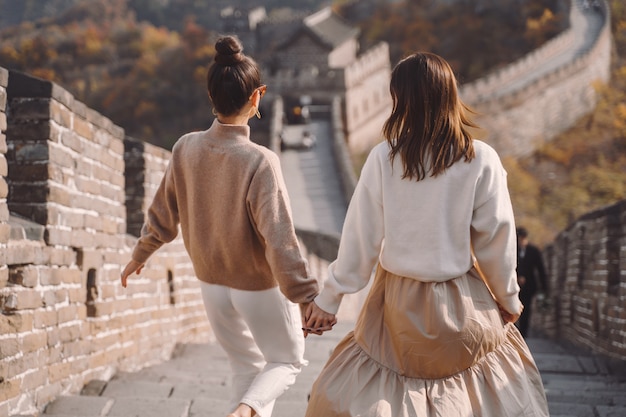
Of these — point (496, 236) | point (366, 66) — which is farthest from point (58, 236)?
point (366, 66)

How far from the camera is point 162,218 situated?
13.7ft

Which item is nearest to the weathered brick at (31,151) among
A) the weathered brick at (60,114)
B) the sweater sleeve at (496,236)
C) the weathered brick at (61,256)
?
the weathered brick at (60,114)

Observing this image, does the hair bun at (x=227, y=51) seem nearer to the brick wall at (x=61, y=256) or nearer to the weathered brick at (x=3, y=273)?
the brick wall at (x=61, y=256)

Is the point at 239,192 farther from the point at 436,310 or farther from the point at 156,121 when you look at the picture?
the point at 156,121

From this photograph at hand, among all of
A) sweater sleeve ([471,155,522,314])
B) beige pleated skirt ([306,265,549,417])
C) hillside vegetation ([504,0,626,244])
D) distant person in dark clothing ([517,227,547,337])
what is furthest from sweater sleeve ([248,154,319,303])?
Answer: hillside vegetation ([504,0,626,244])

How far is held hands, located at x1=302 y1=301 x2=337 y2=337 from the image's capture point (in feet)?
11.9

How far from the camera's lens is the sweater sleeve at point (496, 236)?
3.48m

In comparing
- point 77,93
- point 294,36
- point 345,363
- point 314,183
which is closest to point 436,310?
point 345,363

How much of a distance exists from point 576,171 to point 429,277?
102ft

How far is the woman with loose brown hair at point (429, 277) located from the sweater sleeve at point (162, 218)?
2.92ft

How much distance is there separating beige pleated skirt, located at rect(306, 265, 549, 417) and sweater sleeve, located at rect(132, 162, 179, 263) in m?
1.06

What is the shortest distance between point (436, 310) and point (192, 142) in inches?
49.4

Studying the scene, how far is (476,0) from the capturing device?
56469mm

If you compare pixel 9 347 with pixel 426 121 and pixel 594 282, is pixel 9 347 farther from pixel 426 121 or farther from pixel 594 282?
pixel 594 282
